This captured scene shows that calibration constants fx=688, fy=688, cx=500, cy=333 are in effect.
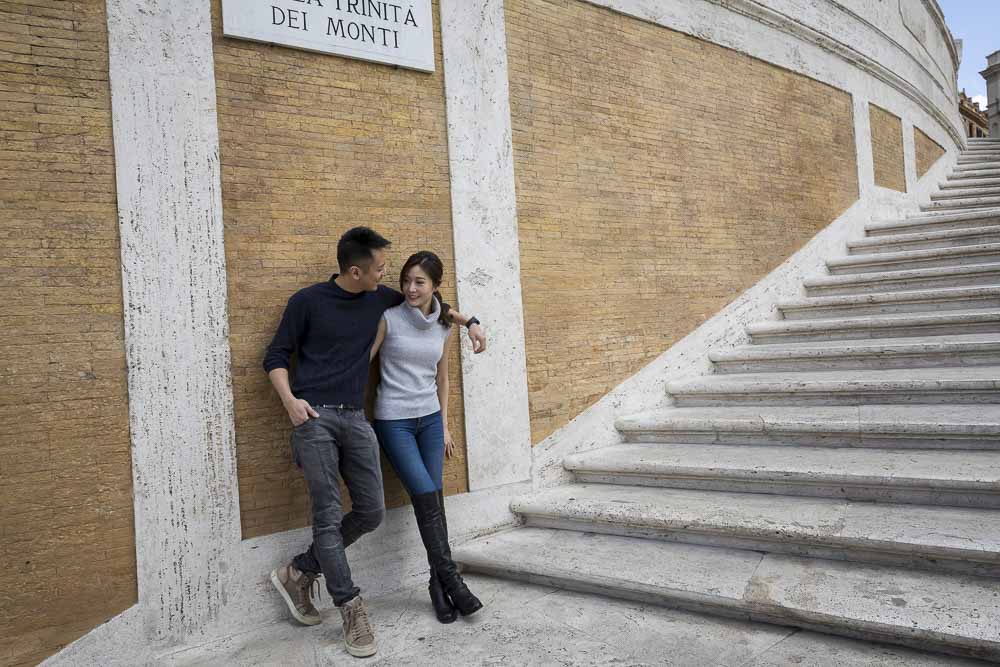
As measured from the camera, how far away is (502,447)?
4.74 m

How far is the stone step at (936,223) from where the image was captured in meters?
7.01

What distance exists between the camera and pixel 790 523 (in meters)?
3.59

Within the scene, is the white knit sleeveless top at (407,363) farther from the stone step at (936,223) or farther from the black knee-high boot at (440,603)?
the stone step at (936,223)

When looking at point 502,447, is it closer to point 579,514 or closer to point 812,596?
point 579,514

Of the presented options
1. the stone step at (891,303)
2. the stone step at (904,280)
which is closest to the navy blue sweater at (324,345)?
the stone step at (891,303)

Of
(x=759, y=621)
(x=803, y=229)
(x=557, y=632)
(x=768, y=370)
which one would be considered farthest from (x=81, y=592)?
(x=803, y=229)

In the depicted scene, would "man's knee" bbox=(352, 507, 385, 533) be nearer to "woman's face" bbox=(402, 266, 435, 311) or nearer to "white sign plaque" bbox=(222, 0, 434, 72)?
"woman's face" bbox=(402, 266, 435, 311)

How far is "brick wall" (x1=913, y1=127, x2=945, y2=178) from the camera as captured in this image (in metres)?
10.1

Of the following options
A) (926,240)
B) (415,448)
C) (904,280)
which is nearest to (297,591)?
(415,448)

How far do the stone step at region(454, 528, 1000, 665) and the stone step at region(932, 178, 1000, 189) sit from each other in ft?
27.8

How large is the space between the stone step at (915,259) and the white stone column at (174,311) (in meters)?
6.22

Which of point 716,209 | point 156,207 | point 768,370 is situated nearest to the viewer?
point 156,207

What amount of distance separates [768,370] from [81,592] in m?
5.00

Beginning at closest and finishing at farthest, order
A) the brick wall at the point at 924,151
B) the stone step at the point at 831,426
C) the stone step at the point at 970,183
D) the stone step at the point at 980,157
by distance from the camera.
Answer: the stone step at the point at 831,426 < the stone step at the point at 970,183 < the brick wall at the point at 924,151 < the stone step at the point at 980,157
